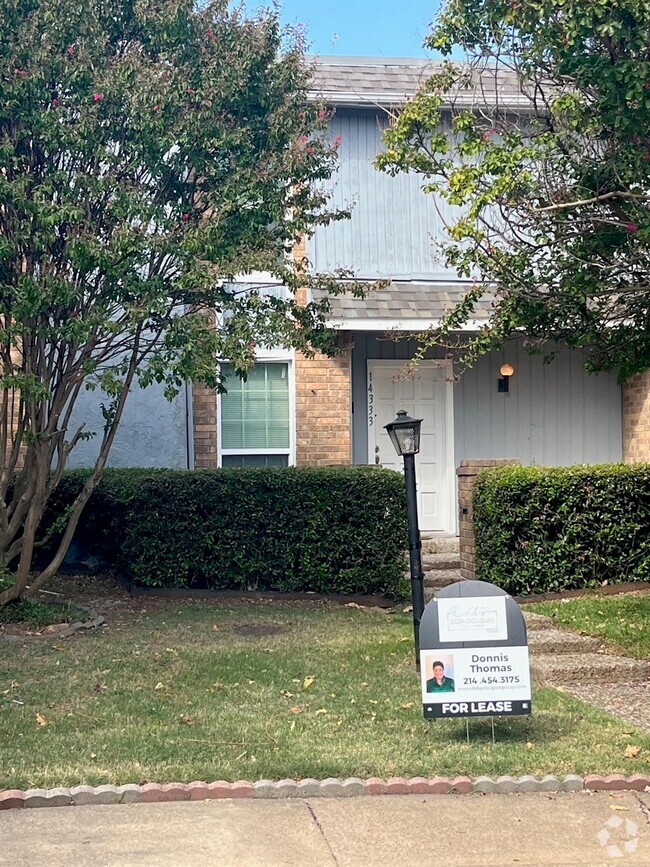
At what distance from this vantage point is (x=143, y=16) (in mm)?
8547

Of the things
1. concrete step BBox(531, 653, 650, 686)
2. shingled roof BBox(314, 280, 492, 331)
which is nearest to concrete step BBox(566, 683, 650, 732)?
concrete step BBox(531, 653, 650, 686)

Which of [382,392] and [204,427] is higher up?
[382,392]

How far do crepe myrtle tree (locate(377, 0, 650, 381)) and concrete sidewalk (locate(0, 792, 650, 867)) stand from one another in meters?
4.07

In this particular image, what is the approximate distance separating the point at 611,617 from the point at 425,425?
448 cm

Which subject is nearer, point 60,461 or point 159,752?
point 159,752

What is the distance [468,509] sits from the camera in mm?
11422

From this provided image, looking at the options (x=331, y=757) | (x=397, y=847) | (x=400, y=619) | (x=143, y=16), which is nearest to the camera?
(x=397, y=847)

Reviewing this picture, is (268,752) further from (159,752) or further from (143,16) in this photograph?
(143,16)

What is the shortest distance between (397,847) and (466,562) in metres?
6.86

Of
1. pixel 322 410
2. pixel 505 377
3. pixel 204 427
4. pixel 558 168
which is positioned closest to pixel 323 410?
pixel 322 410

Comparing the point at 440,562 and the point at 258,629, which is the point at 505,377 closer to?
the point at 440,562

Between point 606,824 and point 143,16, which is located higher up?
point 143,16

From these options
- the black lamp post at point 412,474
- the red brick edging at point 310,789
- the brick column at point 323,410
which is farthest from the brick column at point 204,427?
the red brick edging at point 310,789

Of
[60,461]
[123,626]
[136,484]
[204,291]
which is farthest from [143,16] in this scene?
[123,626]
